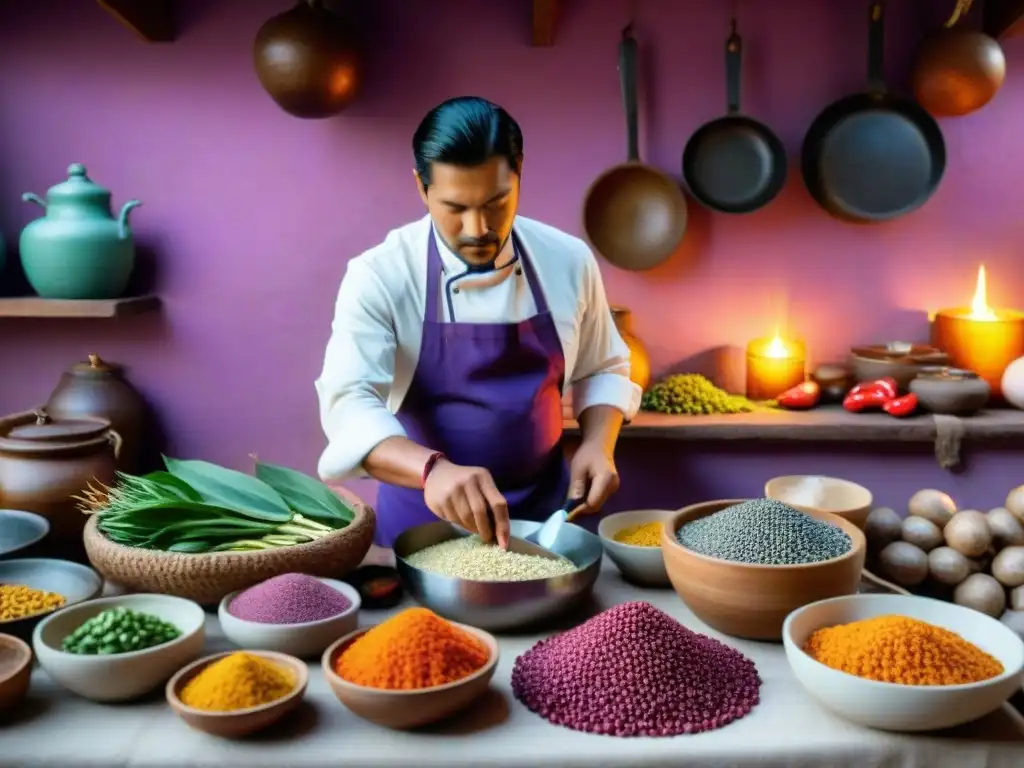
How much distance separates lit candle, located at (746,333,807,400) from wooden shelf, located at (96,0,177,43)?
220cm

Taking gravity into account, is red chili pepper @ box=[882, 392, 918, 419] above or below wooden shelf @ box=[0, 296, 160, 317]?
below

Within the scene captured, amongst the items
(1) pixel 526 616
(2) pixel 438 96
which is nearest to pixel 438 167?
(1) pixel 526 616

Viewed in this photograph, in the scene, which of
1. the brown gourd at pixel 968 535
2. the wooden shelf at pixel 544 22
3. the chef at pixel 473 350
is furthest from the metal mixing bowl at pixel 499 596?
the wooden shelf at pixel 544 22

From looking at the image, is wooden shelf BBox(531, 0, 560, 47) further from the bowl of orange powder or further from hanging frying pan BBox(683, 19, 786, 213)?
the bowl of orange powder

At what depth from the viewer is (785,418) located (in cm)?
299

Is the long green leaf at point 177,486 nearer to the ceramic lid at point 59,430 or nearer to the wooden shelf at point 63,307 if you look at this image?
the ceramic lid at point 59,430

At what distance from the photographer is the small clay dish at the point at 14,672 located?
1.16m

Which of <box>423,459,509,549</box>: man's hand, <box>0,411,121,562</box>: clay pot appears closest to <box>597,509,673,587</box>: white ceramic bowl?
<box>423,459,509,549</box>: man's hand

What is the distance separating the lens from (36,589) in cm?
149

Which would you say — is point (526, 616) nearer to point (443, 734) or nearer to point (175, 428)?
point (443, 734)

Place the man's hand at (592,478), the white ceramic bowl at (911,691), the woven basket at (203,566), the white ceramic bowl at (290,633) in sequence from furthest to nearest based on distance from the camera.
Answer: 1. the man's hand at (592,478)
2. the woven basket at (203,566)
3. the white ceramic bowl at (290,633)
4. the white ceramic bowl at (911,691)

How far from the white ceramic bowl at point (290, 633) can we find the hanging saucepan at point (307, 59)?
194cm

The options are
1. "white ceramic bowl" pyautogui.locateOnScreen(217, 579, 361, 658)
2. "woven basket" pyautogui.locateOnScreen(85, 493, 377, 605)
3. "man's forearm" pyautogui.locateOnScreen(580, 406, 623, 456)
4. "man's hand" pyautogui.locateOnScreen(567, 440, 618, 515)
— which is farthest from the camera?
"man's forearm" pyautogui.locateOnScreen(580, 406, 623, 456)

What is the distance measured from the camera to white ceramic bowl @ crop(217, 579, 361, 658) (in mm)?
1288
